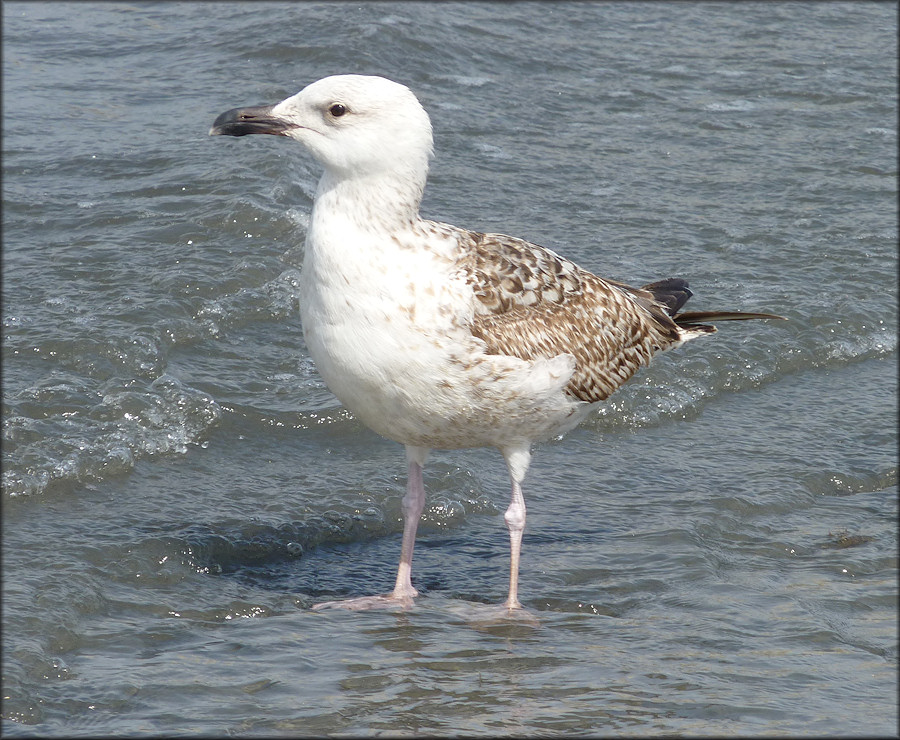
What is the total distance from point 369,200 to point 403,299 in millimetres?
458

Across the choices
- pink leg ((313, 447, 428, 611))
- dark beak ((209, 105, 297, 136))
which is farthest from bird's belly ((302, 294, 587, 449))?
dark beak ((209, 105, 297, 136))

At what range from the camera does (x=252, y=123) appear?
218 inches

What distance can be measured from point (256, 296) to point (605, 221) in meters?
3.11

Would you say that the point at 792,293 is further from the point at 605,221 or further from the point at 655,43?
the point at 655,43

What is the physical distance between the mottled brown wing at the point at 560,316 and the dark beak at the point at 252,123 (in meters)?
1.00

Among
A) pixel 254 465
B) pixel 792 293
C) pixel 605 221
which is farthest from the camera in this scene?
pixel 605 221

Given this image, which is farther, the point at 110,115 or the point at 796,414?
the point at 110,115

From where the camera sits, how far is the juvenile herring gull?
5.34 meters

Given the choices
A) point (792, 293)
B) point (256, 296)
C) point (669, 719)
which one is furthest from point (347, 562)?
point (792, 293)

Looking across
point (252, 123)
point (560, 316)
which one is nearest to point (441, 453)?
point (560, 316)

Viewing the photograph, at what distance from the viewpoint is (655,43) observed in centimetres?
1438

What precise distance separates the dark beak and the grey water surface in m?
2.00

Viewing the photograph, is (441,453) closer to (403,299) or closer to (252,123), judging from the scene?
(403,299)

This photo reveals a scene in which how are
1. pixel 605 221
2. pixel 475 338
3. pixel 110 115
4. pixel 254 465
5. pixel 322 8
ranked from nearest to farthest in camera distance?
pixel 475 338 → pixel 254 465 → pixel 605 221 → pixel 110 115 → pixel 322 8
